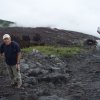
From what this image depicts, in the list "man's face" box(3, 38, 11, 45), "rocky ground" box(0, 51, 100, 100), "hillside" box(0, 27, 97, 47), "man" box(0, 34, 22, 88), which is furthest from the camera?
"hillside" box(0, 27, 97, 47)

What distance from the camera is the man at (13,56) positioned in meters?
13.8

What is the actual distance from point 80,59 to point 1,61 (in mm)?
4312

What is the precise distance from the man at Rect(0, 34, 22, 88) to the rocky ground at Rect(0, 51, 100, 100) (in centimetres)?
32

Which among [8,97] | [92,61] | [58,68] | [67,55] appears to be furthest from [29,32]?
[8,97]

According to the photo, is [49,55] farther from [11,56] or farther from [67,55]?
[11,56]

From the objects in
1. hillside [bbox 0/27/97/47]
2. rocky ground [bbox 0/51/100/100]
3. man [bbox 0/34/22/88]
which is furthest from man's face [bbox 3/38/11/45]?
hillside [bbox 0/27/97/47]

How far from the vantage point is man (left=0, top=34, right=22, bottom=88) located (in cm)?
1382

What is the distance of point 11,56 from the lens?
1393cm

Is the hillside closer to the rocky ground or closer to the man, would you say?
the rocky ground

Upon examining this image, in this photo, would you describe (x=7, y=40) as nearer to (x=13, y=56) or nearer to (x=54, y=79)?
(x=13, y=56)

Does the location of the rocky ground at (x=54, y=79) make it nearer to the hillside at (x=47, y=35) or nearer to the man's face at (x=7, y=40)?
the man's face at (x=7, y=40)

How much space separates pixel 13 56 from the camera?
45.7 feet

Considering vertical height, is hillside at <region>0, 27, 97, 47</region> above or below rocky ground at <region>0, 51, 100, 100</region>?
above

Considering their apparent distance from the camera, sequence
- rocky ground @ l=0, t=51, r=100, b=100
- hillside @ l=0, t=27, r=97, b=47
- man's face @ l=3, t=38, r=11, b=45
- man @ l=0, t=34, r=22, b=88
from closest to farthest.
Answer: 1. rocky ground @ l=0, t=51, r=100, b=100
2. man's face @ l=3, t=38, r=11, b=45
3. man @ l=0, t=34, r=22, b=88
4. hillside @ l=0, t=27, r=97, b=47
